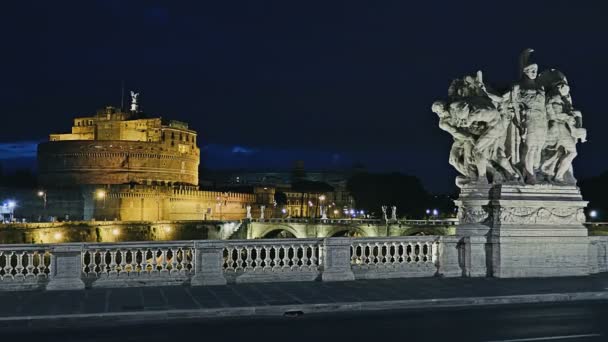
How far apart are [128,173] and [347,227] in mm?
49521

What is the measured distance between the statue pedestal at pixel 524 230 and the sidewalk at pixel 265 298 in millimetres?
840

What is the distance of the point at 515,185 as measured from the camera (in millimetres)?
15203

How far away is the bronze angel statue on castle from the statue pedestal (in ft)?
0.92

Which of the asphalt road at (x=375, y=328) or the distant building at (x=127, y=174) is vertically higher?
the distant building at (x=127, y=174)

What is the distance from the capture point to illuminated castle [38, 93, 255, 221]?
10688 cm

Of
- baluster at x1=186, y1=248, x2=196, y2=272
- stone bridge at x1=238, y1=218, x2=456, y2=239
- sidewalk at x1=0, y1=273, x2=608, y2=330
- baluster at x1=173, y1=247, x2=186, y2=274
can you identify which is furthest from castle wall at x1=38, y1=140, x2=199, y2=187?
sidewalk at x1=0, y1=273, x2=608, y2=330

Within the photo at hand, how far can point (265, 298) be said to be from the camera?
457 inches

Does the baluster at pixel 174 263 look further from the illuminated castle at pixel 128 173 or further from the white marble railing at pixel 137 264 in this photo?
the illuminated castle at pixel 128 173

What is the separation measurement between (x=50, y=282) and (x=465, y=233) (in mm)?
8090

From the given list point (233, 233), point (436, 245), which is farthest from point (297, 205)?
point (436, 245)

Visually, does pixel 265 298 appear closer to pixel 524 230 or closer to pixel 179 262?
pixel 179 262

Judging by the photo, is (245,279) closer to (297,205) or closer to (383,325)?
(383,325)

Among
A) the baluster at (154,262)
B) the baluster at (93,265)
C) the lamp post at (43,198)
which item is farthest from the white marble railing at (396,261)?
the lamp post at (43,198)

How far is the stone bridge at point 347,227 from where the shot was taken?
2889 inches
